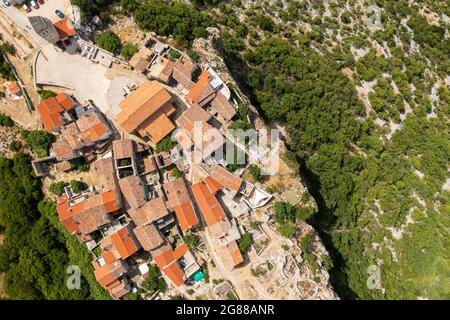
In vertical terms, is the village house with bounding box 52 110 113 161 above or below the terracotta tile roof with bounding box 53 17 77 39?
below

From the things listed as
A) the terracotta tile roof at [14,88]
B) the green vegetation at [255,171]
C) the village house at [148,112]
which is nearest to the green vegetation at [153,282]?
the village house at [148,112]

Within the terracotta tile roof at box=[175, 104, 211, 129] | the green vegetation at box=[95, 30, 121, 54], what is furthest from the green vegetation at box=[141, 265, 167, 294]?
the green vegetation at box=[95, 30, 121, 54]

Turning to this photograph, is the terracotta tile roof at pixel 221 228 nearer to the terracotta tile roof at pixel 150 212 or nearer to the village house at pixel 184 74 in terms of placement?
the terracotta tile roof at pixel 150 212

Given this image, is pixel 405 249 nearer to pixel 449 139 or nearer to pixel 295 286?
pixel 449 139

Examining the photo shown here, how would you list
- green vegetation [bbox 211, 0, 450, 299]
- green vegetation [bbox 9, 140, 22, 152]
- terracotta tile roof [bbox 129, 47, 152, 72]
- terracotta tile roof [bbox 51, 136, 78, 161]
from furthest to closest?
green vegetation [bbox 211, 0, 450, 299], terracotta tile roof [bbox 129, 47, 152, 72], green vegetation [bbox 9, 140, 22, 152], terracotta tile roof [bbox 51, 136, 78, 161]

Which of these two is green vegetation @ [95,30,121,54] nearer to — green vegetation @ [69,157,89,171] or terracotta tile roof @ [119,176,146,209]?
green vegetation @ [69,157,89,171]
